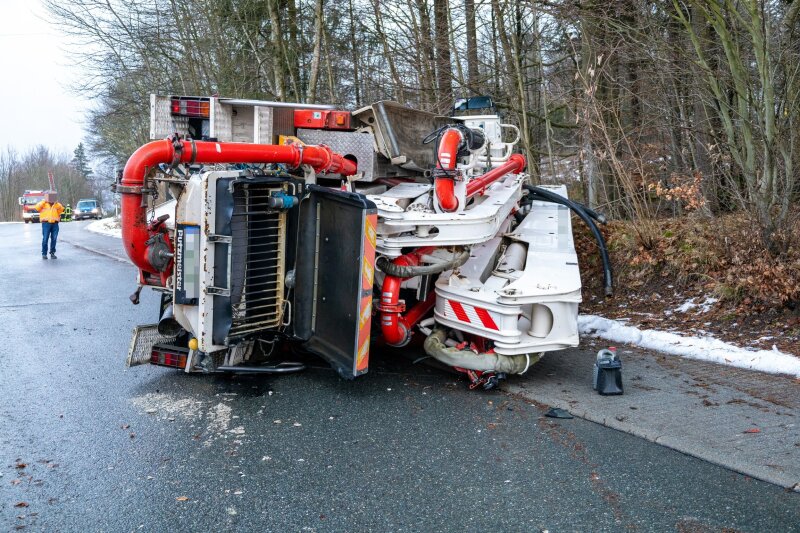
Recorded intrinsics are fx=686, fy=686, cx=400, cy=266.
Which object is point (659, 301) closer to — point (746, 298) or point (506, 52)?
→ point (746, 298)

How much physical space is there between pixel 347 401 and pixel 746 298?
4026 mm

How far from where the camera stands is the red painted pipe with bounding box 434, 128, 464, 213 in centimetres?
567

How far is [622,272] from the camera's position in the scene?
8.20 m

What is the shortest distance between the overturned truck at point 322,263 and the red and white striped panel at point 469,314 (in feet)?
0.03

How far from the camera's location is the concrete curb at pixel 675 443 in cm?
360

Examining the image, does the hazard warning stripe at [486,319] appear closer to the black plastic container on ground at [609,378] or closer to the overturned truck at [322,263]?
the overturned truck at [322,263]

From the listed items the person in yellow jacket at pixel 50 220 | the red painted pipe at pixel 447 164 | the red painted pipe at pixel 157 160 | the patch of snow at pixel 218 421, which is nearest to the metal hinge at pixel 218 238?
the red painted pipe at pixel 157 160

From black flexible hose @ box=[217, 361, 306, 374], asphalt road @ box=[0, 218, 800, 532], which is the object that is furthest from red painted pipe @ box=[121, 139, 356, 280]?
asphalt road @ box=[0, 218, 800, 532]

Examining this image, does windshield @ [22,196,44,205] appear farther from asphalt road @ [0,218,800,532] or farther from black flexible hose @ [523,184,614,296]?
black flexible hose @ [523,184,614,296]

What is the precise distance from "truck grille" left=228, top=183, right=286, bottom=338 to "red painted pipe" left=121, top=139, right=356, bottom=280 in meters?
0.23

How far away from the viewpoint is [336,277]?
5281 mm

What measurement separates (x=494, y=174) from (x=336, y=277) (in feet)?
7.70

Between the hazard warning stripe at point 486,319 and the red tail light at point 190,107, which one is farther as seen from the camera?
the red tail light at point 190,107

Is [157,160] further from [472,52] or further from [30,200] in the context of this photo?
[30,200]
